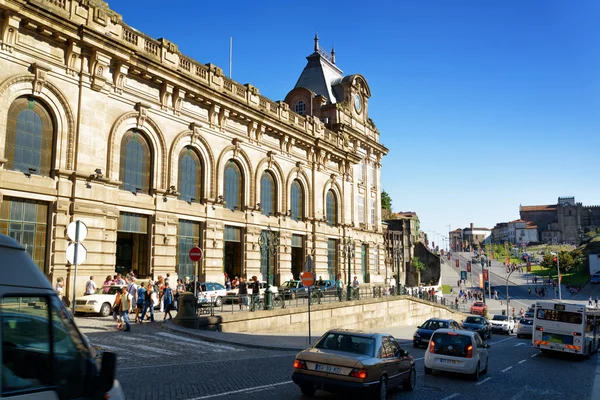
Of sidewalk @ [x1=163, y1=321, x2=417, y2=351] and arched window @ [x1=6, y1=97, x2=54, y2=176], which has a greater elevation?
arched window @ [x1=6, y1=97, x2=54, y2=176]

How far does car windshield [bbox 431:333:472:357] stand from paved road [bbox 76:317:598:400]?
79 cm

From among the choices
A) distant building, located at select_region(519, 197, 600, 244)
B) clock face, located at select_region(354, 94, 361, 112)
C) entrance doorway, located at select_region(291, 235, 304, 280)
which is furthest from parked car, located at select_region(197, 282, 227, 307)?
distant building, located at select_region(519, 197, 600, 244)

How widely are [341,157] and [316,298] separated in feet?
65.8

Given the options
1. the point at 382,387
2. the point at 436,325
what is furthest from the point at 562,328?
the point at 382,387

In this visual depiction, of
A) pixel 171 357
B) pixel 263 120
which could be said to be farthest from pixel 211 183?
pixel 171 357

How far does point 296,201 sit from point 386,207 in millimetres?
54325

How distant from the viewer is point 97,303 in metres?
21.1

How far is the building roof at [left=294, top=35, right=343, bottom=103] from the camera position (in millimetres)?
51438

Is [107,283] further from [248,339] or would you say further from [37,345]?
[37,345]

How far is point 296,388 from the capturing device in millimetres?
11453

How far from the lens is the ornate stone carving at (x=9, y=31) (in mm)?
20734

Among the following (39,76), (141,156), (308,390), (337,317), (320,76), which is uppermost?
(320,76)

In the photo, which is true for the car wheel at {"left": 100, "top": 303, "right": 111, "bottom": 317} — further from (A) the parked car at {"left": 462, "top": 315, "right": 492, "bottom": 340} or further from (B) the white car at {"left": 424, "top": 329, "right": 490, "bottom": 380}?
(A) the parked car at {"left": 462, "top": 315, "right": 492, "bottom": 340}

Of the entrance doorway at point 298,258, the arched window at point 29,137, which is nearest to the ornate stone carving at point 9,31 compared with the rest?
the arched window at point 29,137
